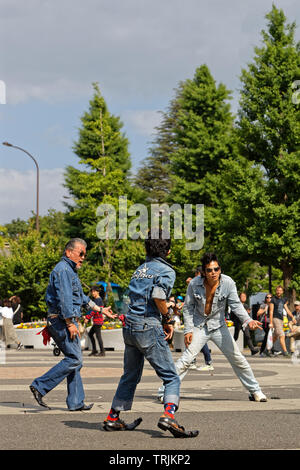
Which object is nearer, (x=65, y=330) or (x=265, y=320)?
(x=65, y=330)

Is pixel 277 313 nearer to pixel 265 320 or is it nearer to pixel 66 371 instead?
pixel 265 320

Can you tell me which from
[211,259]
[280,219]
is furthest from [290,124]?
[211,259]

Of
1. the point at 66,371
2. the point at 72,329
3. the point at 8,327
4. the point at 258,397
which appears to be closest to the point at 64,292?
the point at 72,329

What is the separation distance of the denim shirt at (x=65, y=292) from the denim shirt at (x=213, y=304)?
60.5 inches

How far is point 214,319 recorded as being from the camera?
9539 millimetres

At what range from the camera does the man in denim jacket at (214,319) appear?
30.8ft

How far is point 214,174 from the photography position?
163 ft

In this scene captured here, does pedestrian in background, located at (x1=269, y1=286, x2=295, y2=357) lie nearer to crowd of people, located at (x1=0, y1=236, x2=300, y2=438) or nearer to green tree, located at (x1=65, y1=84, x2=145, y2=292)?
crowd of people, located at (x1=0, y1=236, x2=300, y2=438)

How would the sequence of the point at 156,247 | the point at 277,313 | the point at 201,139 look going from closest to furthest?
1. the point at 156,247
2. the point at 277,313
3. the point at 201,139

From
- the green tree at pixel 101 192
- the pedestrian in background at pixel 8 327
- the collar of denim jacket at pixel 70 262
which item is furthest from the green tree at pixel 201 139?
the collar of denim jacket at pixel 70 262

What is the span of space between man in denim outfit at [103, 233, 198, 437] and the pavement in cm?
30

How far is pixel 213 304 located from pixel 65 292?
2.08 metres

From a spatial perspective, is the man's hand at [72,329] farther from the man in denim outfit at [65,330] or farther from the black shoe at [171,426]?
the black shoe at [171,426]

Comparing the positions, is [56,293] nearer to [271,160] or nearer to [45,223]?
[271,160]
